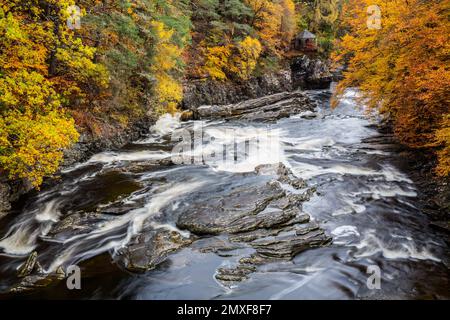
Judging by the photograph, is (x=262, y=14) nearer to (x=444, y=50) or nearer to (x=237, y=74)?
(x=237, y=74)

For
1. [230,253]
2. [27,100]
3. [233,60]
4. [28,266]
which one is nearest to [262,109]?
[233,60]

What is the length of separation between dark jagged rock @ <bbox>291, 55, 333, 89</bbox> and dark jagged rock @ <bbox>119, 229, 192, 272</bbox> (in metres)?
29.0

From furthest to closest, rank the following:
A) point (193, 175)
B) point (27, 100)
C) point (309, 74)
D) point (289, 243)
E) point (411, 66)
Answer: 1. point (309, 74)
2. point (193, 175)
3. point (411, 66)
4. point (27, 100)
5. point (289, 243)

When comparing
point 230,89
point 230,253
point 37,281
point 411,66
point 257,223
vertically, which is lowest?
point 37,281

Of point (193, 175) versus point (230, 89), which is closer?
point (193, 175)

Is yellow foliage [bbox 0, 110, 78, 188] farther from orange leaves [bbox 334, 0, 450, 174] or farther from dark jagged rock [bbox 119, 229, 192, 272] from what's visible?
orange leaves [bbox 334, 0, 450, 174]

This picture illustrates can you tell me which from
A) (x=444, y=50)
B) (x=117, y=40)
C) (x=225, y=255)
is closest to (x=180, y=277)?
(x=225, y=255)

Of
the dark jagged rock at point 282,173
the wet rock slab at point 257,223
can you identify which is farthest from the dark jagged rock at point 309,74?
the wet rock slab at point 257,223

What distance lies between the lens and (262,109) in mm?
23500

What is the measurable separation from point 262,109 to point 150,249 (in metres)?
17.4

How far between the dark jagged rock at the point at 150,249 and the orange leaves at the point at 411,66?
27.2ft

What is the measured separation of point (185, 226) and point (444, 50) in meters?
9.41

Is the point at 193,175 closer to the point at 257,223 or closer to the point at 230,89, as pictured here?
the point at 257,223

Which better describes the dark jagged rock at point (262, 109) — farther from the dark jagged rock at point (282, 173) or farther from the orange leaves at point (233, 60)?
the dark jagged rock at point (282, 173)
